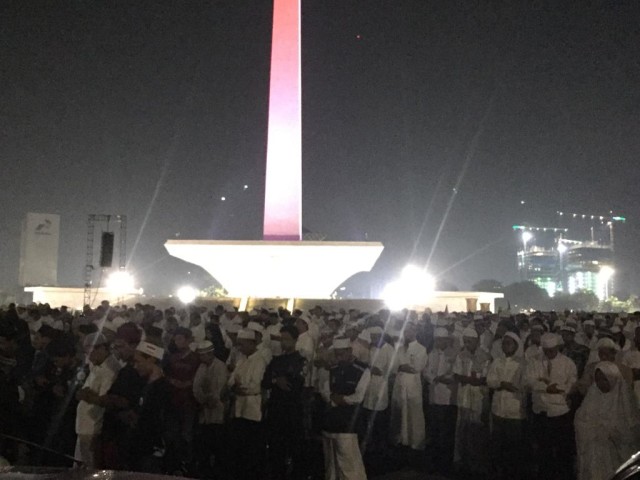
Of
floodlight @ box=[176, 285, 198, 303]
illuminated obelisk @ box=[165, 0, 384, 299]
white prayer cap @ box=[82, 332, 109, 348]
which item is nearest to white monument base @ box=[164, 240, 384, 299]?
illuminated obelisk @ box=[165, 0, 384, 299]

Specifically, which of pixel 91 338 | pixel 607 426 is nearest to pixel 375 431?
pixel 607 426

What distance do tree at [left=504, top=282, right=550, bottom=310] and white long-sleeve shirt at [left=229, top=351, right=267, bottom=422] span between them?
6380cm

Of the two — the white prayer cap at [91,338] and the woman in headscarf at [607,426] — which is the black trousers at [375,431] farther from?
the white prayer cap at [91,338]

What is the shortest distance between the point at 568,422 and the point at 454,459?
1.73 meters

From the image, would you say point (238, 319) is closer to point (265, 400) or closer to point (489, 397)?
point (265, 400)

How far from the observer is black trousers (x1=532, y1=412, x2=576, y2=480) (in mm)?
7120

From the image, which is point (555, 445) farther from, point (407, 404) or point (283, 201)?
point (283, 201)

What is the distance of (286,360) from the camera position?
6.89m

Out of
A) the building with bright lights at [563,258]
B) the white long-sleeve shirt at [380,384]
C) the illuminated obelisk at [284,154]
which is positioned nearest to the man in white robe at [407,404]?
the white long-sleeve shirt at [380,384]

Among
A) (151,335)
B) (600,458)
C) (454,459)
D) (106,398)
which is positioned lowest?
(454,459)

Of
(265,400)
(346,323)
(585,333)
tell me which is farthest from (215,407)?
(585,333)

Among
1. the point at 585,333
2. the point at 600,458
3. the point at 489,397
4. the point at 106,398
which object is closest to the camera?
the point at 106,398

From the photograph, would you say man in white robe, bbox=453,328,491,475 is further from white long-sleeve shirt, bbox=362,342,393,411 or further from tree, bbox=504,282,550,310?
tree, bbox=504,282,550,310

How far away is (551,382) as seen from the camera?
7121 mm
